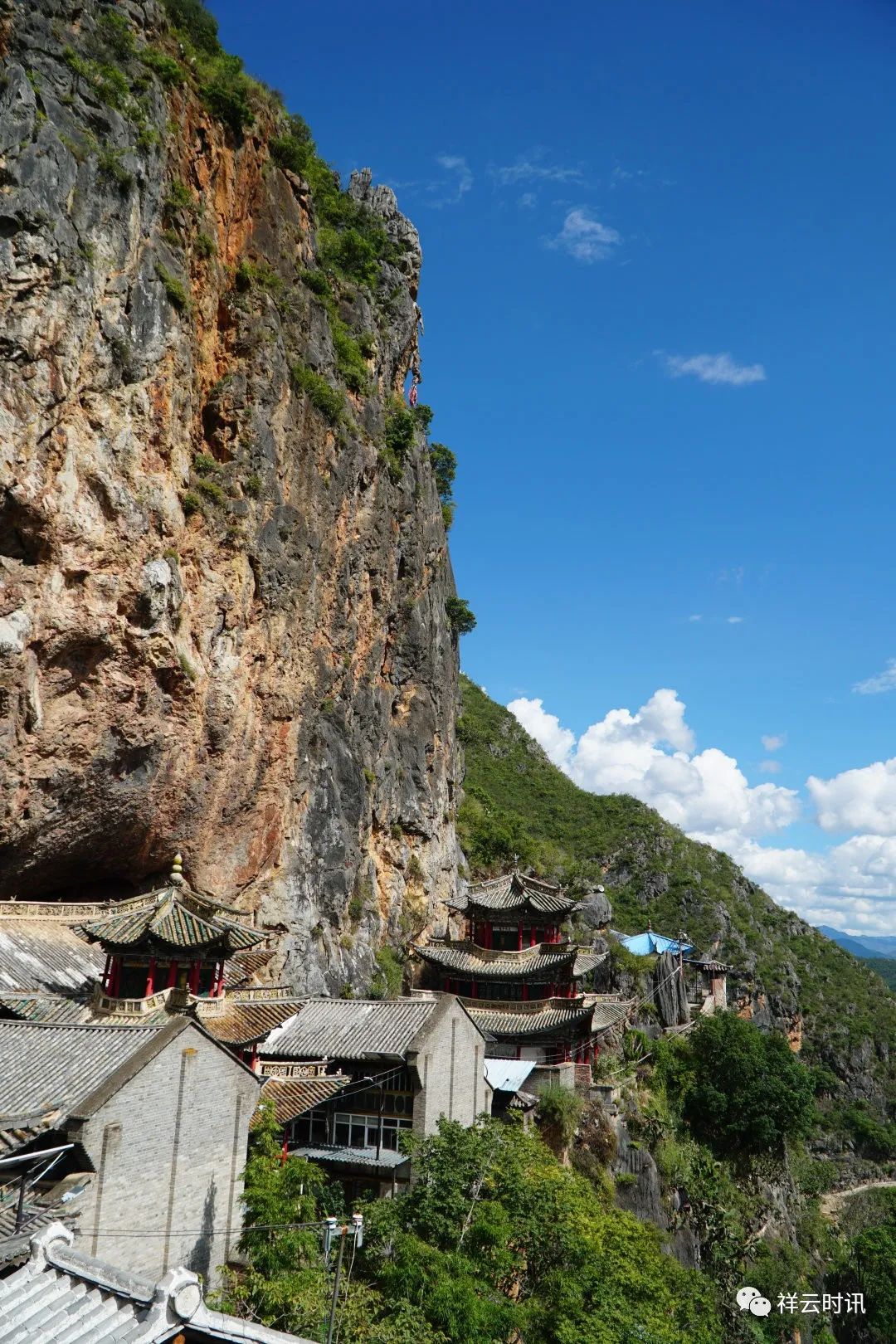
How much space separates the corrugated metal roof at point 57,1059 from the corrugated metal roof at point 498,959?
22.9 meters

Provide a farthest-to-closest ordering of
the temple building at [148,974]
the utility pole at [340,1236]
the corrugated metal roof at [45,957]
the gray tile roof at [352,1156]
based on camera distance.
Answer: the corrugated metal roof at [45,957] < the gray tile roof at [352,1156] < the temple building at [148,974] < the utility pole at [340,1236]

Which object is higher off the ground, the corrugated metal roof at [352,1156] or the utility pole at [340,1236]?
the corrugated metal roof at [352,1156]

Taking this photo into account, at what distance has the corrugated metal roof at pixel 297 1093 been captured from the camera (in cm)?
2116

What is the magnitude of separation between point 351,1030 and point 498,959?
49.9 feet

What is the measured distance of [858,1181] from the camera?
59.7 metres

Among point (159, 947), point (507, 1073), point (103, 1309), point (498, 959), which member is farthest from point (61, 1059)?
point (498, 959)

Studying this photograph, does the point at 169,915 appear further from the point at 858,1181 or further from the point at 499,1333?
the point at 858,1181

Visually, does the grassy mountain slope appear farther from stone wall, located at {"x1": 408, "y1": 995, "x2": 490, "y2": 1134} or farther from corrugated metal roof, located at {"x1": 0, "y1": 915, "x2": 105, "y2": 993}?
corrugated metal roof, located at {"x1": 0, "y1": 915, "x2": 105, "y2": 993}

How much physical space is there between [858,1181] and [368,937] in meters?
42.0

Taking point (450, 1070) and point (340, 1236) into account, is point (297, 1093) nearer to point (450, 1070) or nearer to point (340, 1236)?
point (450, 1070)

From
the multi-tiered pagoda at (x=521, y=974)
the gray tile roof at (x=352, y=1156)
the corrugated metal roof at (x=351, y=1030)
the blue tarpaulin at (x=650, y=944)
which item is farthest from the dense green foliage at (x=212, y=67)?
the blue tarpaulin at (x=650, y=944)

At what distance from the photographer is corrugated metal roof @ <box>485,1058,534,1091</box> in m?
30.3

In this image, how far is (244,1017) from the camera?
23672 mm

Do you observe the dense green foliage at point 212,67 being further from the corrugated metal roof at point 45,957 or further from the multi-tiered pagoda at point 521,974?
the multi-tiered pagoda at point 521,974
